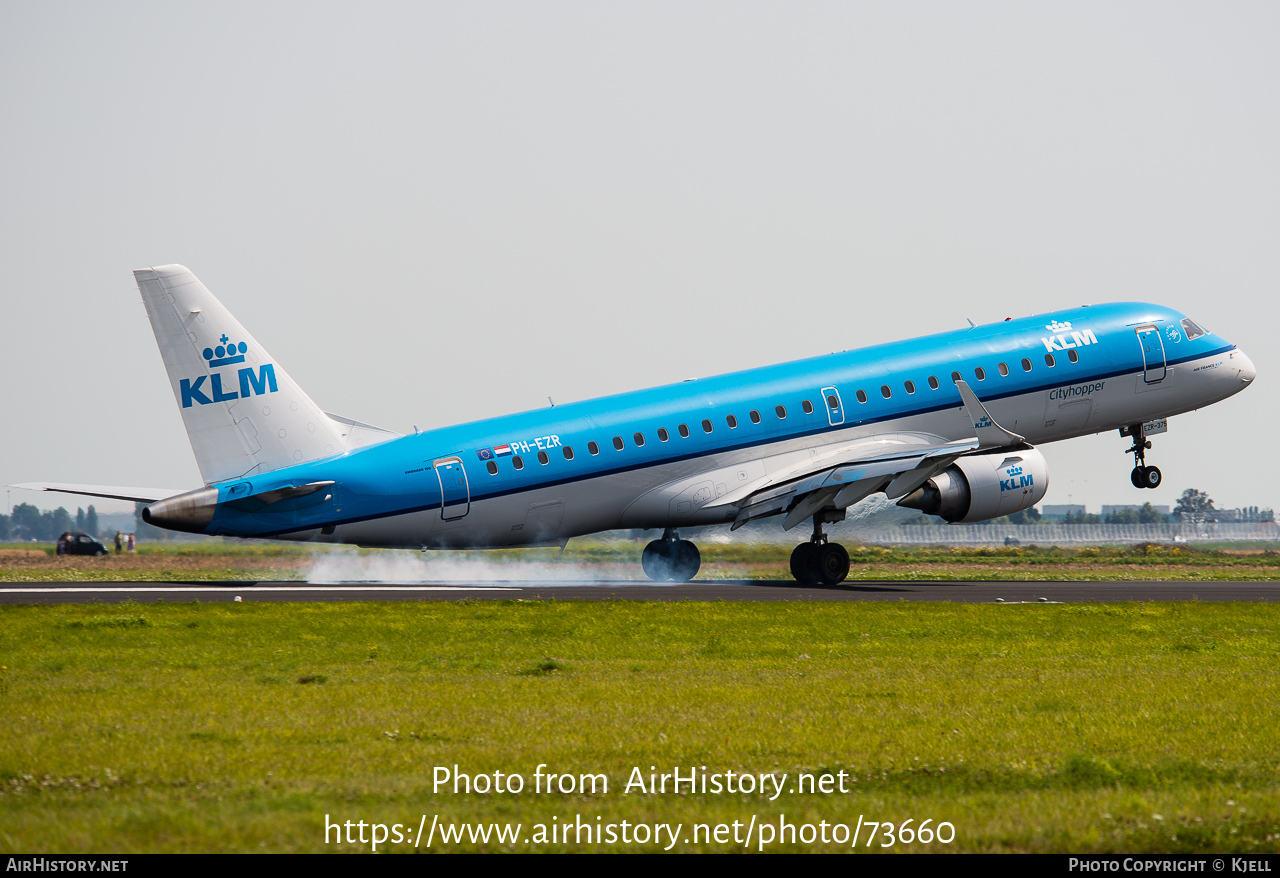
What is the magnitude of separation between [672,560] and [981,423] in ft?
34.2

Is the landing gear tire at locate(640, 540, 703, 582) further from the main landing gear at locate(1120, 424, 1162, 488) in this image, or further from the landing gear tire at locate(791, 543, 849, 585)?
the main landing gear at locate(1120, 424, 1162, 488)

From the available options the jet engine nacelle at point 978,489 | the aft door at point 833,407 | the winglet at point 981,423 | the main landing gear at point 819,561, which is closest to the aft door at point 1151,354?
the jet engine nacelle at point 978,489

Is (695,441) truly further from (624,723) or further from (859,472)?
(624,723)

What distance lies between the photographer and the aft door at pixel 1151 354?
42.0 metres

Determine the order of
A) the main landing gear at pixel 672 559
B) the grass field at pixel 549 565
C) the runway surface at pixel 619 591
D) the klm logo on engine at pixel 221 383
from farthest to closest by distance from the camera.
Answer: the grass field at pixel 549 565
the main landing gear at pixel 672 559
the klm logo on engine at pixel 221 383
the runway surface at pixel 619 591

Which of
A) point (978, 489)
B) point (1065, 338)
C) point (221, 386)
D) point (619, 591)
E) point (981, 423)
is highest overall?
point (1065, 338)

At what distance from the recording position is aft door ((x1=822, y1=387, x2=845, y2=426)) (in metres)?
38.6

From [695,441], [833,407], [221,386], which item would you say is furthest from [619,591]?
[221,386]

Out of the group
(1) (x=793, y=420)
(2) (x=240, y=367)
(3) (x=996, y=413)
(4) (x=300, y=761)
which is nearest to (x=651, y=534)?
(1) (x=793, y=420)

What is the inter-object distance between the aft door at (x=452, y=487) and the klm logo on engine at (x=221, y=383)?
16.5 feet

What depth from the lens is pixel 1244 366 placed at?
147 ft

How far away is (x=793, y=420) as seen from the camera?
126 ft

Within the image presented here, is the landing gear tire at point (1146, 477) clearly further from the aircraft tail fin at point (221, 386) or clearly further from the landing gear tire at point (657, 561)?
the aircraft tail fin at point (221, 386)

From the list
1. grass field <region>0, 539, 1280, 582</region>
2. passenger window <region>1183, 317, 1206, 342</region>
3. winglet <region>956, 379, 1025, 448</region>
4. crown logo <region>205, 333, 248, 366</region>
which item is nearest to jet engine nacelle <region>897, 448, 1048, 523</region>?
winglet <region>956, 379, 1025, 448</region>
